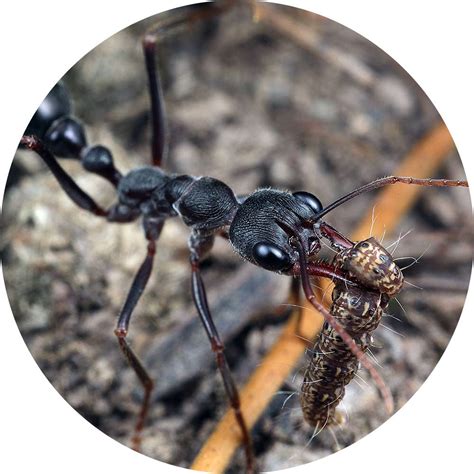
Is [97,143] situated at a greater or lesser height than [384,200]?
greater

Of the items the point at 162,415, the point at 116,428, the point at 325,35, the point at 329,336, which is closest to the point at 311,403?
the point at 329,336

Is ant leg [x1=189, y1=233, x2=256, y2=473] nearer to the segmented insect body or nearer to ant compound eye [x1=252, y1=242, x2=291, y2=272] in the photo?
the segmented insect body

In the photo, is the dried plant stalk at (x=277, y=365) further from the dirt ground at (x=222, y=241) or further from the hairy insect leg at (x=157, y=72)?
the hairy insect leg at (x=157, y=72)

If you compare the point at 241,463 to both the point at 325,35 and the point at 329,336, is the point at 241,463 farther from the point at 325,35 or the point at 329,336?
the point at 325,35

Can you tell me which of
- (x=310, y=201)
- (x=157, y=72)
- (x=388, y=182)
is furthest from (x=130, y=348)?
(x=157, y=72)

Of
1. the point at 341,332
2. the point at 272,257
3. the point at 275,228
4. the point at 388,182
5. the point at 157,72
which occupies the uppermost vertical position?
the point at 157,72

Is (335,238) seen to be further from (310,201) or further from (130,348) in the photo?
(130,348)
